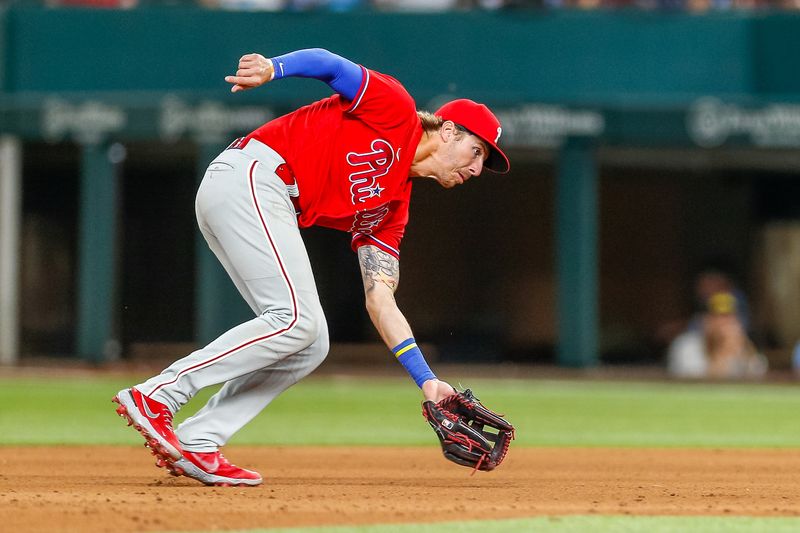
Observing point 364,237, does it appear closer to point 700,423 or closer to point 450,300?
point 700,423

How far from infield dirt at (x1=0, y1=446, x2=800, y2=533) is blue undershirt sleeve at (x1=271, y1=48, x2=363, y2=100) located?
5.70ft

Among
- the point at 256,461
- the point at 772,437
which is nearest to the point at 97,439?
the point at 256,461

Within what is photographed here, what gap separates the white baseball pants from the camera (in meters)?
5.71

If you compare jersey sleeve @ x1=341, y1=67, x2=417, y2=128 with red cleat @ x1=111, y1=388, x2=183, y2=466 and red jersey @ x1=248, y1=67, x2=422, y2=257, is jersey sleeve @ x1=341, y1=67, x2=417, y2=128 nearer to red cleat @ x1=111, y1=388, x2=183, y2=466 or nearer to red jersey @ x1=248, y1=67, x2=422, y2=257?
red jersey @ x1=248, y1=67, x2=422, y2=257

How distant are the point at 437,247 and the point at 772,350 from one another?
4.89 m

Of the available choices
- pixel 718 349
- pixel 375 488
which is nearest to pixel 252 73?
pixel 375 488

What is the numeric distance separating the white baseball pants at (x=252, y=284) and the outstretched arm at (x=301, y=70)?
425mm

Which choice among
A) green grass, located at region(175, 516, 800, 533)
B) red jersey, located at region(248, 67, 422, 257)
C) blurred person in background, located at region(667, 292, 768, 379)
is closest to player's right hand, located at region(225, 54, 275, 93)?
red jersey, located at region(248, 67, 422, 257)

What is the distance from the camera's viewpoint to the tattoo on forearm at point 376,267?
20.5ft

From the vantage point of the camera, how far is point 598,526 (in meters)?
4.71

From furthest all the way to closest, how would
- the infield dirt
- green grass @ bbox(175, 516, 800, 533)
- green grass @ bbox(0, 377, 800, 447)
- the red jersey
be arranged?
green grass @ bbox(0, 377, 800, 447)
the red jersey
the infield dirt
green grass @ bbox(175, 516, 800, 533)

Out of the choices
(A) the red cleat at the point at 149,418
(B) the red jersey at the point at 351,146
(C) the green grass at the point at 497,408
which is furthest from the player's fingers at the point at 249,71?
(C) the green grass at the point at 497,408

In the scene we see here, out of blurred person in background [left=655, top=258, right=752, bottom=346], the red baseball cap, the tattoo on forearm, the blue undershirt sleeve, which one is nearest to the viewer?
the blue undershirt sleeve

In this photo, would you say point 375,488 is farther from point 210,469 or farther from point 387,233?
point 387,233
